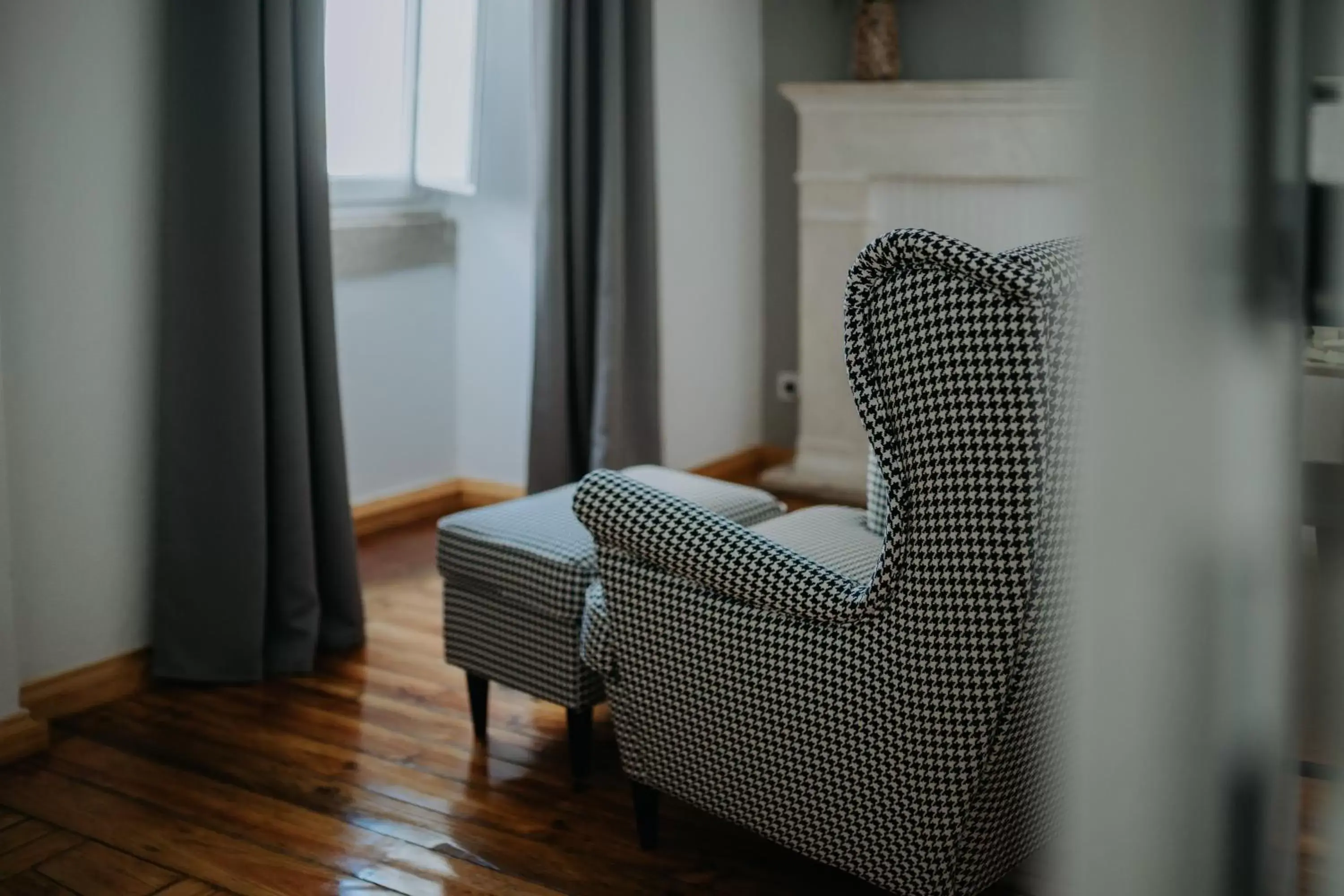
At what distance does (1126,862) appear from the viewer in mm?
409

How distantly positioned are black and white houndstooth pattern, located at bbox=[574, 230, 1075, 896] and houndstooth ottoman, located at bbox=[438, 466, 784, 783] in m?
0.28

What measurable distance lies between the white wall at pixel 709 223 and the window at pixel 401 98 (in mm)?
546

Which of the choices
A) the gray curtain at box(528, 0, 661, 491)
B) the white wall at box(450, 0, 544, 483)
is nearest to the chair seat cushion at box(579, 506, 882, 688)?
the gray curtain at box(528, 0, 661, 491)

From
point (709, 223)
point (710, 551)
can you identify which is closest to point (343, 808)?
point (710, 551)

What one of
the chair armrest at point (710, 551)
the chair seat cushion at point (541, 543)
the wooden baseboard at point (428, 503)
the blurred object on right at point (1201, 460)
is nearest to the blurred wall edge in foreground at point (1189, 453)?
the blurred object on right at point (1201, 460)

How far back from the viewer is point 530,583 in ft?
7.55

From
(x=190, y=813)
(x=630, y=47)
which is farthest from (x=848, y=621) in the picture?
(x=630, y=47)

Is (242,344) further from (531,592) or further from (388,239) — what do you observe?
(388,239)

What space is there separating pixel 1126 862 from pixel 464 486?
12.7 ft

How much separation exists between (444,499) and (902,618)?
8.91 ft

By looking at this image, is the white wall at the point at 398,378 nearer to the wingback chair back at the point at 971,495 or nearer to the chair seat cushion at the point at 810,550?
the chair seat cushion at the point at 810,550

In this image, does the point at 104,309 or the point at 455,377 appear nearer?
the point at 104,309

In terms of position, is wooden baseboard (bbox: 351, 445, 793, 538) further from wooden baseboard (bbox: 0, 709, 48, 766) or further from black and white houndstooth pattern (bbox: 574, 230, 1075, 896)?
black and white houndstooth pattern (bbox: 574, 230, 1075, 896)

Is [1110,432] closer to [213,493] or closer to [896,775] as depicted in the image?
[896,775]
